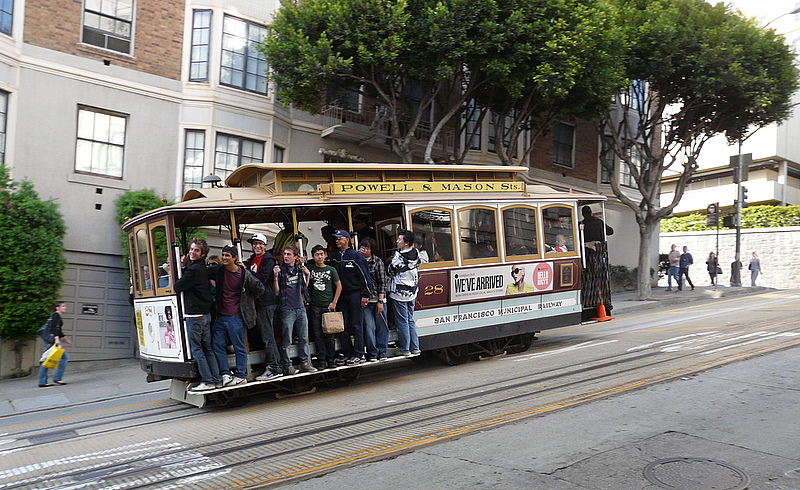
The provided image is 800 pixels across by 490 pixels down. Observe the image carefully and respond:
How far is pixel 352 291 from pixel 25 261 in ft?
26.6

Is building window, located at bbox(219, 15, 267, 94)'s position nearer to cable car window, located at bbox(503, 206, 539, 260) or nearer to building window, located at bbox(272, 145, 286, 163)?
building window, located at bbox(272, 145, 286, 163)

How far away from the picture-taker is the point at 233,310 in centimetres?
867

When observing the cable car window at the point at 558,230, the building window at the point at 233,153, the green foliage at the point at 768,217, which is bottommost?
the cable car window at the point at 558,230

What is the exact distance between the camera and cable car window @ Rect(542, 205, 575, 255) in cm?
1205

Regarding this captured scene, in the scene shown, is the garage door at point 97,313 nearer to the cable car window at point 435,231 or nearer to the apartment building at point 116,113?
the apartment building at point 116,113

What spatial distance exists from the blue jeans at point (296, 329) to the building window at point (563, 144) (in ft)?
65.0

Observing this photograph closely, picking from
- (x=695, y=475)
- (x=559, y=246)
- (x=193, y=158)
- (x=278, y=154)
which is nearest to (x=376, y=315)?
(x=559, y=246)

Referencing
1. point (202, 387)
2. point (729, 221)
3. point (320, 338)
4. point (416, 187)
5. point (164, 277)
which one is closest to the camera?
point (202, 387)

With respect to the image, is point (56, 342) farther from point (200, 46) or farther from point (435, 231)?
point (200, 46)

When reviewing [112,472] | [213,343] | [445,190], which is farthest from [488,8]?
[112,472]

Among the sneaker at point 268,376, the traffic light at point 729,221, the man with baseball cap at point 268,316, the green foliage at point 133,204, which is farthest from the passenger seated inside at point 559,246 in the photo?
the traffic light at point 729,221

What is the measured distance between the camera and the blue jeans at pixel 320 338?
953 cm

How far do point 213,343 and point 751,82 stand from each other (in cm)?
1943

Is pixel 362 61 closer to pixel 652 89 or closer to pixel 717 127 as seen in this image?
pixel 652 89
